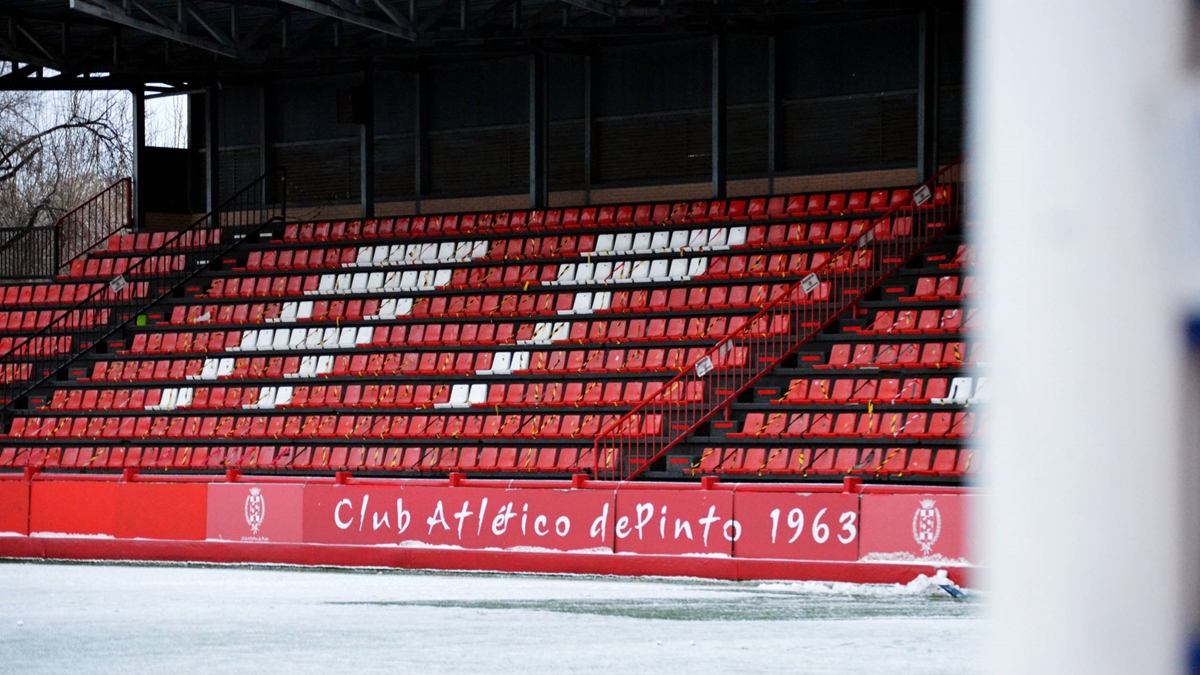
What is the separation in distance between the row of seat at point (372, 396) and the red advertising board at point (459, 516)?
5.19 meters

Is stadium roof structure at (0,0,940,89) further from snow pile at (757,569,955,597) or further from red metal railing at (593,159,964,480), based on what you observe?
snow pile at (757,569,955,597)

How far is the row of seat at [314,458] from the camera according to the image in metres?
23.5

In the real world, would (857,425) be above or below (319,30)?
below

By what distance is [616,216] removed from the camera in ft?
95.9

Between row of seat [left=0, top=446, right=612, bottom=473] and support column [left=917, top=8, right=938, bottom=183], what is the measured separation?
811cm

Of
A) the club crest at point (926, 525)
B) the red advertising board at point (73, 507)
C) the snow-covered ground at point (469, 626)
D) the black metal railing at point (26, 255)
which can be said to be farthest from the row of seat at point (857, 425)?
the black metal railing at point (26, 255)

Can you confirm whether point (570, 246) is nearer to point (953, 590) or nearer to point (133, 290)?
point (133, 290)

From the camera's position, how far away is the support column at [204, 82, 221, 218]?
36.0 m

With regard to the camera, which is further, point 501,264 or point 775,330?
point 501,264

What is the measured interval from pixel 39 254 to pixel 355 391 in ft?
40.6

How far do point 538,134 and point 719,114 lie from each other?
12.3ft

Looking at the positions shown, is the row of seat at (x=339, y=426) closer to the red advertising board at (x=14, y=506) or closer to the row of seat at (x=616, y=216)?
the row of seat at (x=616, y=216)

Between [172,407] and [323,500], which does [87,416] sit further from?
[323,500]

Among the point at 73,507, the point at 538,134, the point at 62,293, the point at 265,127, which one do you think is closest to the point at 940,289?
the point at 538,134
